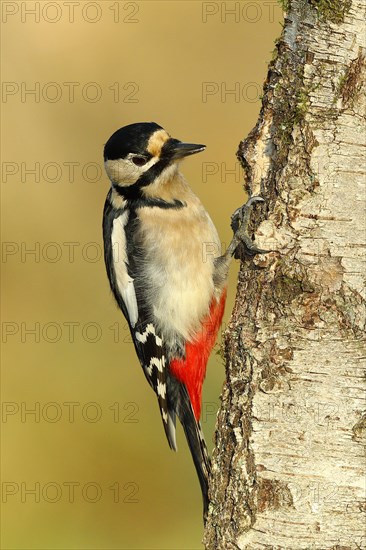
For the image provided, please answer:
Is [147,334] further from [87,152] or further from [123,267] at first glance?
[87,152]

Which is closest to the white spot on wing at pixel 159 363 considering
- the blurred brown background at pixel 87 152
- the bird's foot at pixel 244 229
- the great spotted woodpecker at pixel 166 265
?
the great spotted woodpecker at pixel 166 265

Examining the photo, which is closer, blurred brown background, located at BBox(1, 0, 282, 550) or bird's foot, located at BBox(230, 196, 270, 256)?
bird's foot, located at BBox(230, 196, 270, 256)

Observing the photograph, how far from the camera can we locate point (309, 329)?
8.26ft

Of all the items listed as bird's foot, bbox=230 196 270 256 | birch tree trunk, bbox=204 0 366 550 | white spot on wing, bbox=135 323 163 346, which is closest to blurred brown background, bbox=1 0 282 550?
white spot on wing, bbox=135 323 163 346

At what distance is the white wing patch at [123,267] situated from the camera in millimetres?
3756

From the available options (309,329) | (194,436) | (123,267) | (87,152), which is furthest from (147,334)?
(87,152)

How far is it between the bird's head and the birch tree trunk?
3.44ft

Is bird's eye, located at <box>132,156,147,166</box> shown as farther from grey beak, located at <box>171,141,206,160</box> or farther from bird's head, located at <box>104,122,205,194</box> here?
grey beak, located at <box>171,141,206,160</box>

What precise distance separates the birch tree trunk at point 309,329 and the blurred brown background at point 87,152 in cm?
317

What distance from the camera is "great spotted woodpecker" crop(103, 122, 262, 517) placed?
363cm

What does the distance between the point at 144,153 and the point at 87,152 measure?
313 cm

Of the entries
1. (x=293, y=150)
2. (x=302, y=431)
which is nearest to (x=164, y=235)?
(x=293, y=150)

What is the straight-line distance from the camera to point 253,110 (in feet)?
22.7

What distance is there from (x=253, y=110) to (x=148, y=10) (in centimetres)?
123
